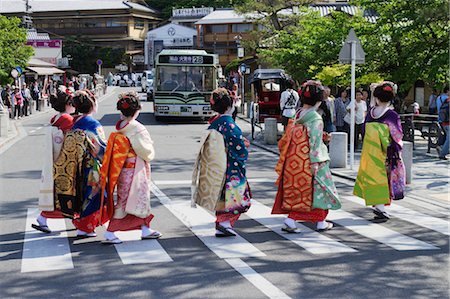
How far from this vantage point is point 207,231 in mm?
8328

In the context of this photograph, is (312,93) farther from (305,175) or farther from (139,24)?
(139,24)

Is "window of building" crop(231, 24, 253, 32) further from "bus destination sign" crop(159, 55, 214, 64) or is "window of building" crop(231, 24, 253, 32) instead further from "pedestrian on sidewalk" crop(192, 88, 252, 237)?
"pedestrian on sidewalk" crop(192, 88, 252, 237)

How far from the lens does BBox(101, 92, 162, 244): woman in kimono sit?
7.52 m

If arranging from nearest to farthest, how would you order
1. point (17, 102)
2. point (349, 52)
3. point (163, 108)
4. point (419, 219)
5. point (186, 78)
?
point (419, 219) → point (349, 52) → point (186, 78) → point (163, 108) → point (17, 102)

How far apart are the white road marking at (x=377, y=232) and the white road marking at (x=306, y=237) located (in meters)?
0.57

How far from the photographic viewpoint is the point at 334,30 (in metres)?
21.7

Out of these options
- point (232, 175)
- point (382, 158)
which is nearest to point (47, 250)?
point (232, 175)

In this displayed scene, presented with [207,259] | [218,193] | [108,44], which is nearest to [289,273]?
[207,259]

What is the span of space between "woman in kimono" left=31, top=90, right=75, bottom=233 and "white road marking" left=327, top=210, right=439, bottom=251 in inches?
146

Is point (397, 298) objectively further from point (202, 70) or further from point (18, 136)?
point (202, 70)

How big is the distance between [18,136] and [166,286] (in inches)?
694

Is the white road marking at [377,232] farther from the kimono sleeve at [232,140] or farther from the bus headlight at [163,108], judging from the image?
the bus headlight at [163,108]

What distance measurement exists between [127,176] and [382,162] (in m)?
3.49

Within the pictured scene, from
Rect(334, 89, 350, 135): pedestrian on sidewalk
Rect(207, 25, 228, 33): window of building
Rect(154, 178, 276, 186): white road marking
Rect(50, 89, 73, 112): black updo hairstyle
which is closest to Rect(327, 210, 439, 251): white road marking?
Rect(154, 178, 276, 186): white road marking
